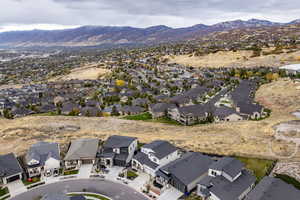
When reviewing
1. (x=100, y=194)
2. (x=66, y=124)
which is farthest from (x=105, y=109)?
(x=100, y=194)

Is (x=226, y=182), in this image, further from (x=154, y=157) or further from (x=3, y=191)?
(x=3, y=191)

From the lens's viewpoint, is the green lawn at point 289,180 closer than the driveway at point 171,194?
No

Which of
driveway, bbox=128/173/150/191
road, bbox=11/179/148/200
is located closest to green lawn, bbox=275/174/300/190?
driveway, bbox=128/173/150/191

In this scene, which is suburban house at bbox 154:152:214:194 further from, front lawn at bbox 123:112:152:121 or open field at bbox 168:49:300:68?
open field at bbox 168:49:300:68

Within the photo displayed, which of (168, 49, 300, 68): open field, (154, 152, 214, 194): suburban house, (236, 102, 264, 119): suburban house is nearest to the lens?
(154, 152, 214, 194): suburban house

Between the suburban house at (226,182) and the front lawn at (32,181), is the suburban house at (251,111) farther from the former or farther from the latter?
the front lawn at (32,181)

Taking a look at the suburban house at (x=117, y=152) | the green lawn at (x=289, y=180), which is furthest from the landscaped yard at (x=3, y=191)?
the green lawn at (x=289, y=180)
